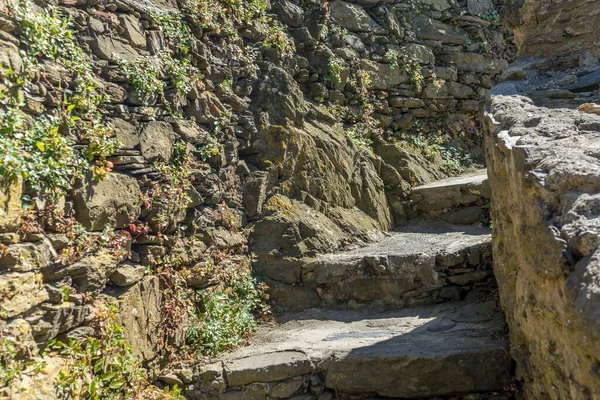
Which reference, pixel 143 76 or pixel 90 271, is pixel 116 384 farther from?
pixel 143 76

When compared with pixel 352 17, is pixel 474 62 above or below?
below

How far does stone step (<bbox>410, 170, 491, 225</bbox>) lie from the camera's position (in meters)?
6.05

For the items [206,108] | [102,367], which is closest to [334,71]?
[206,108]

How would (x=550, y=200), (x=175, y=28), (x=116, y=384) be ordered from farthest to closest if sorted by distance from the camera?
(x=175, y=28)
(x=116, y=384)
(x=550, y=200)

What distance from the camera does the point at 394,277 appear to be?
15.8 feet

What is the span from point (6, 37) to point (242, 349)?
2.68 metres

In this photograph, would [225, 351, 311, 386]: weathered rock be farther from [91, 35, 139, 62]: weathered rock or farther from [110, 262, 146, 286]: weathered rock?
[91, 35, 139, 62]: weathered rock

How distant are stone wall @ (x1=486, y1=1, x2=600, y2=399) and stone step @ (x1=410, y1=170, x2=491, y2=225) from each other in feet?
6.71

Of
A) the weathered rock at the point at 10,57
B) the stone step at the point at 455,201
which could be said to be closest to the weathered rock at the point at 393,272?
the stone step at the point at 455,201

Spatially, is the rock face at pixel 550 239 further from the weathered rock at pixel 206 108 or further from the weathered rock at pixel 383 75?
the weathered rock at pixel 383 75

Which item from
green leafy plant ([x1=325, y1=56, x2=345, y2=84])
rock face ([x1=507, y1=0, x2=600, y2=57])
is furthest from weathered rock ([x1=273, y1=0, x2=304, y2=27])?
rock face ([x1=507, y1=0, x2=600, y2=57])

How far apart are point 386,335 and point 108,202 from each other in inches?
89.3

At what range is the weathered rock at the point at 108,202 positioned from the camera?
3439 mm

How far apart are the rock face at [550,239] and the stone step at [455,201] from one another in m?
2.56
